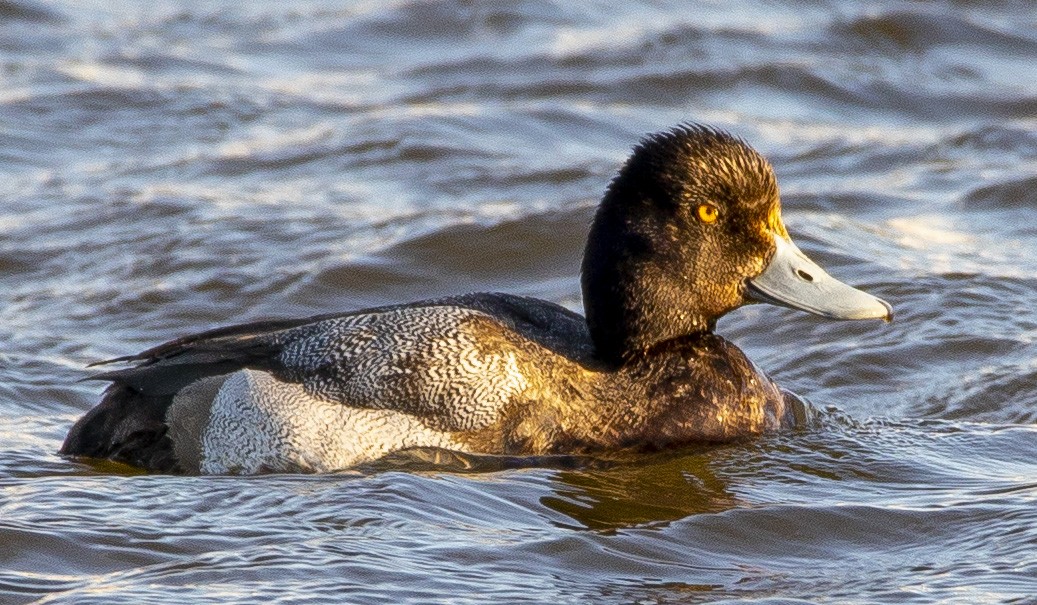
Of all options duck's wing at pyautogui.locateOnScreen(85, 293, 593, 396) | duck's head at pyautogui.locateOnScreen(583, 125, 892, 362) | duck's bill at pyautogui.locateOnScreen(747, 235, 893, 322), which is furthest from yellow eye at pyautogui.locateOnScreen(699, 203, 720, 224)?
duck's wing at pyautogui.locateOnScreen(85, 293, 593, 396)

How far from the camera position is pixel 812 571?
19.4 ft

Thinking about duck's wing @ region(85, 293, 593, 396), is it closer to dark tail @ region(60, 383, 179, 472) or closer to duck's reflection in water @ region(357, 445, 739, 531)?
dark tail @ region(60, 383, 179, 472)

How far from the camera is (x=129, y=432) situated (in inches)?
272

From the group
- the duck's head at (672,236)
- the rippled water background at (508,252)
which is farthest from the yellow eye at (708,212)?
the rippled water background at (508,252)

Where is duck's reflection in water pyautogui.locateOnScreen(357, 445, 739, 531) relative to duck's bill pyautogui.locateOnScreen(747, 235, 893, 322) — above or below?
below

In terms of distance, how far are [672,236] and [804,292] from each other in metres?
0.62

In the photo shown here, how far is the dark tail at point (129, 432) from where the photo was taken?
6.85m

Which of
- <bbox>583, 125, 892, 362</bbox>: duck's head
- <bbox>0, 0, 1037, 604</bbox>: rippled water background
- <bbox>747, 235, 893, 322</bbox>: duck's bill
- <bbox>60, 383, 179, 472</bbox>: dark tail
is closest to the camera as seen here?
<bbox>0, 0, 1037, 604</bbox>: rippled water background

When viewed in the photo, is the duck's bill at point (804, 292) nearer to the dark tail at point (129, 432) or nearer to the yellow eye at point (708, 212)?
the yellow eye at point (708, 212)

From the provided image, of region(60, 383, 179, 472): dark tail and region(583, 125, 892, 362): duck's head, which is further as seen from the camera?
region(583, 125, 892, 362): duck's head

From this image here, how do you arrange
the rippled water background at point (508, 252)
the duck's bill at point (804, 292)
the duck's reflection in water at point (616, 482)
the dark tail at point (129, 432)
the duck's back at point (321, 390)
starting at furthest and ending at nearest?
the duck's bill at point (804, 292) < the dark tail at point (129, 432) < the duck's back at point (321, 390) < the duck's reflection in water at point (616, 482) < the rippled water background at point (508, 252)

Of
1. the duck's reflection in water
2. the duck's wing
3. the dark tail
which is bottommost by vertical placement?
the duck's reflection in water

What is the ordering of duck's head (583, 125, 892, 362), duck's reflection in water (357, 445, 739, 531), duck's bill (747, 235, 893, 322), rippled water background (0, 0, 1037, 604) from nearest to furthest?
rippled water background (0, 0, 1037, 604)
duck's reflection in water (357, 445, 739, 531)
duck's head (583, 125, 892, 362)
duck's bill (747, 235, 893, 322)

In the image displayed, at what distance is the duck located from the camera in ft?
21.9
